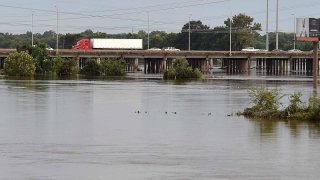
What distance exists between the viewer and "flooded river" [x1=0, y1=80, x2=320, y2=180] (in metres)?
35.3

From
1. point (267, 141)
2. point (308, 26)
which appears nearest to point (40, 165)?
point (267, 141)

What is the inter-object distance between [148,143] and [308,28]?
1461 inches

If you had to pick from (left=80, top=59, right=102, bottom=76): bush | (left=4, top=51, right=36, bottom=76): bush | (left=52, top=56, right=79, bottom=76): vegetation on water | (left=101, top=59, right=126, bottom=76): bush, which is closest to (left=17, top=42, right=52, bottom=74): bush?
(left=52, top=56, right=79, bottom=76): vegetation on water

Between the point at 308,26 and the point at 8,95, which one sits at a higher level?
the point at 308,26

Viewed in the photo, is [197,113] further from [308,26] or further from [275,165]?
[275,165]

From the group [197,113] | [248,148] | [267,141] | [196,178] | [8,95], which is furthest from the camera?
[8,95]

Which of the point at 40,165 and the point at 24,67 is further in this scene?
the point at 24,67

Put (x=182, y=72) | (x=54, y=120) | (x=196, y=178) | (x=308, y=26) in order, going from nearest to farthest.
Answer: (x=196, y=178)
(x=54, y=120)
(x=308, y=26)
(x=182, y=72)

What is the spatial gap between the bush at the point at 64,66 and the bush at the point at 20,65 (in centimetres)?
1057

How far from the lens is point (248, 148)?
43.2 metres

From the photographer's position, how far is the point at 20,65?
156m

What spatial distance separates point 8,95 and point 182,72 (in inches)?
A: 2563

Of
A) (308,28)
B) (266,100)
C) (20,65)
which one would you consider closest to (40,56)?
(20,65)

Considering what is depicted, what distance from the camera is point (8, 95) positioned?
283 ft
